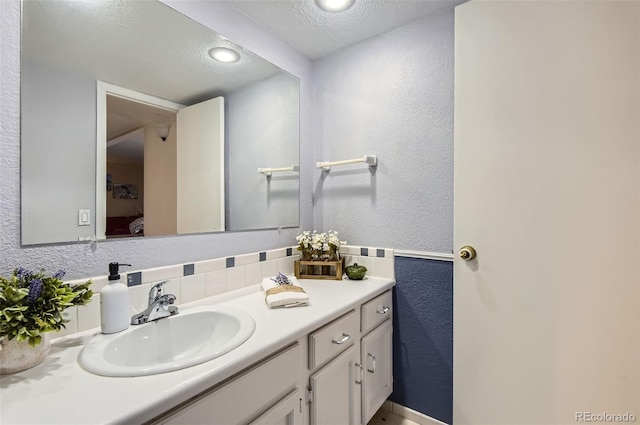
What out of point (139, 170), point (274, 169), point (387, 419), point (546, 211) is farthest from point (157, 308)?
point (546, 211)

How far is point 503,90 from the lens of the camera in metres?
1.21

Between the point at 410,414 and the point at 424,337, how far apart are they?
444 mm

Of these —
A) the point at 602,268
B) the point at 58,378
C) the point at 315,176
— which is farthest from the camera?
the point at 315,176

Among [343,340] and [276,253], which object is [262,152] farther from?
[343,340]

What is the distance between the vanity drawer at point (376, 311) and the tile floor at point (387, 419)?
1.87 feet

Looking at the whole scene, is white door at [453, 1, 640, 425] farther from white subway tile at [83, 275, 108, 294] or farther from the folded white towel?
white subway tile at [83, 275, 108, 294]

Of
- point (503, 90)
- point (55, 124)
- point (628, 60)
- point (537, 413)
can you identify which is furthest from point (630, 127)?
point (55, 124)

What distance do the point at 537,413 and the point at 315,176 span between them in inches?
62.3

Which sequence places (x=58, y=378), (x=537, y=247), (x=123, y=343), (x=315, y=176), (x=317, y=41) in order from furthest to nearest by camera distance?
(x=315, y=176)
(x=317, y=41)
(x=537, y=247)
(x=123, y=343)
(x=58, y=378)

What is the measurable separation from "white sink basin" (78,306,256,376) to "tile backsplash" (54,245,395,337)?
0.12 meters

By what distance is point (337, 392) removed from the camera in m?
1.20

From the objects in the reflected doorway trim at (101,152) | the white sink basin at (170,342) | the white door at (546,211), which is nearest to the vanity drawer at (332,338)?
the white sink basin at (170,342)

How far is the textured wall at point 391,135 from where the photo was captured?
1490mm

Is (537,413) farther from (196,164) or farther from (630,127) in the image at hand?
(196,164)
